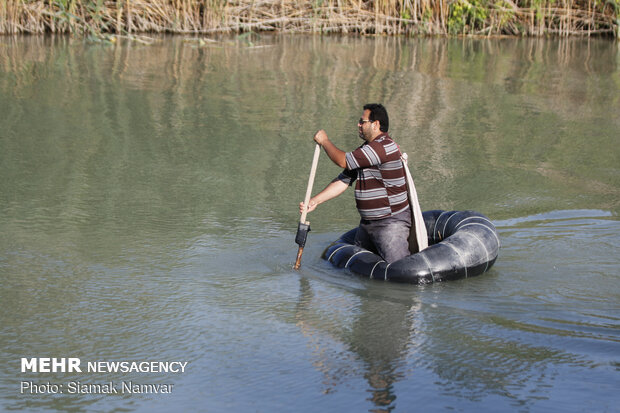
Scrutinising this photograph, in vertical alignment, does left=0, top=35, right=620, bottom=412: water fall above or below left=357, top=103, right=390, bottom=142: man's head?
below

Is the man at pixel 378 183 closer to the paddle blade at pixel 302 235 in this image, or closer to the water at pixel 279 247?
the paddle blade at pixel 302 235

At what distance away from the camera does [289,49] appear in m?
18.0

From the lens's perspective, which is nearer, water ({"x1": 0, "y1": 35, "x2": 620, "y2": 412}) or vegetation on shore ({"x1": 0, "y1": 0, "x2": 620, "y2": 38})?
water ({"x1": 0, "y1": 35, "x2": 620, "y2": 412})

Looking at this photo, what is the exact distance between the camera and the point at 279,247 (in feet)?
22.0

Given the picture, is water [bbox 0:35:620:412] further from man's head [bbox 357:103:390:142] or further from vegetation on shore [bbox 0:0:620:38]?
vegetation on shore [bbox 0:0:620:38]

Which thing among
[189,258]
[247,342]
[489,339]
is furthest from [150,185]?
[489,339]

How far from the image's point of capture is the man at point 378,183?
6.09 metres

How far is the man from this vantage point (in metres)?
6.09

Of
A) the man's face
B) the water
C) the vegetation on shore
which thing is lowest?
the water

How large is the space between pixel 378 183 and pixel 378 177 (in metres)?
0.05

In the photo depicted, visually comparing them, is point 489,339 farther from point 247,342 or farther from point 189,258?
point 189,258

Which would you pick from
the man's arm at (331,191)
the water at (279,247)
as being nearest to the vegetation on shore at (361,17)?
the water at (279,247)

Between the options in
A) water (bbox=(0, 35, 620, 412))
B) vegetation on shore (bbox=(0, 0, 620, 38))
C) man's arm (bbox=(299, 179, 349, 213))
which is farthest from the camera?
vegetation on shore (bbox=(0, 0, 620, 38))

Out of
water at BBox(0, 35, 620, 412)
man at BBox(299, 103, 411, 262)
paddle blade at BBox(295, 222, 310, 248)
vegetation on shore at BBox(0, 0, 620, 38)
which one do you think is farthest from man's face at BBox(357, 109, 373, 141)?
vegetation on shore at BBox(0, 0, 620, 38)
